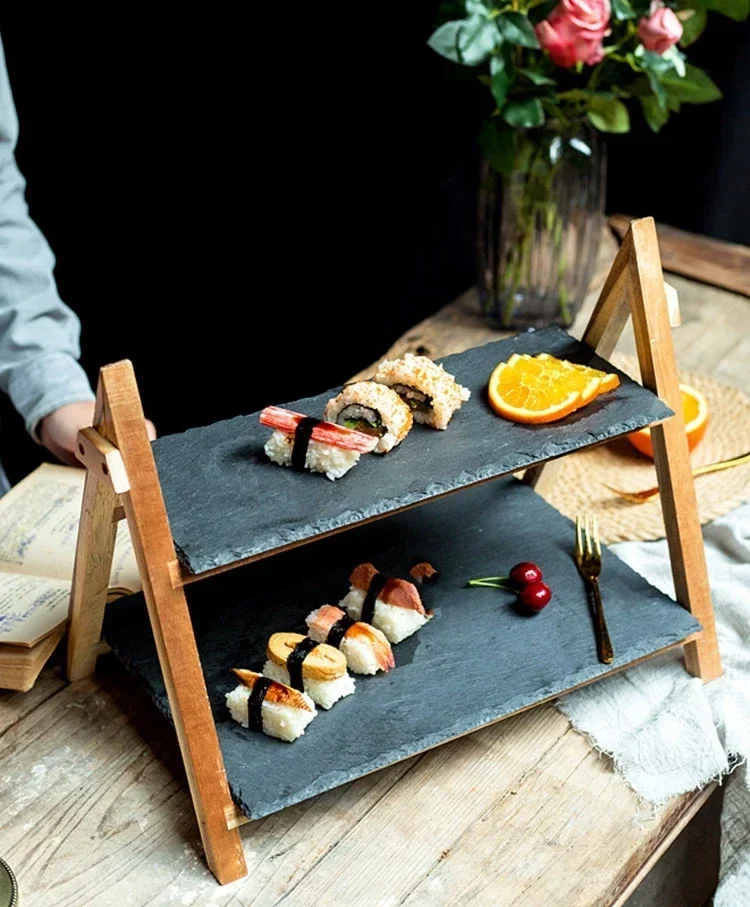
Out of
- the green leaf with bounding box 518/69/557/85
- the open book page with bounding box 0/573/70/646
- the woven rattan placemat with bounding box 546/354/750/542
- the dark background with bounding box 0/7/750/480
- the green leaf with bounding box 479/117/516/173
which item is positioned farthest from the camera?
the dark background with bounding box 0/7/750/480

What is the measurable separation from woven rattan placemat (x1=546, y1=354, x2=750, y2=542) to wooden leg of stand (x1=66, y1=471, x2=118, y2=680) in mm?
693

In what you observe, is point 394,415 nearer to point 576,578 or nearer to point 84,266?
point 576,578

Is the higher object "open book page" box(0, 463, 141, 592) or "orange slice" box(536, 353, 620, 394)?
"orange slice" box(536, 353, 620, 394)

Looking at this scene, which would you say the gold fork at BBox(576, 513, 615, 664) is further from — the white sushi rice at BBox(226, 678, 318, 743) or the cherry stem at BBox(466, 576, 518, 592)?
the white sushi rice at BBox(226, 678, 318, 743)

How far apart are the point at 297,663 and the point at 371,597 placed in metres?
0.14

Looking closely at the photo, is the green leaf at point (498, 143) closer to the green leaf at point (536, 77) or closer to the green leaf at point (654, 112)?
the green leaf at point (536, 77)

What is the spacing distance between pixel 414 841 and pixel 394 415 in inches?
16.8

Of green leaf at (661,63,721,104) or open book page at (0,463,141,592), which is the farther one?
green leaf at (661,63,721,104)

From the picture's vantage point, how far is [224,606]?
52.7 inches

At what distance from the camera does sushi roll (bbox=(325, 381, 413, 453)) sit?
1155 millimetres

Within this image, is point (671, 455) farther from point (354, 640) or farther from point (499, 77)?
point (499, 77)

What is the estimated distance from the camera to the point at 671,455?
125 cm

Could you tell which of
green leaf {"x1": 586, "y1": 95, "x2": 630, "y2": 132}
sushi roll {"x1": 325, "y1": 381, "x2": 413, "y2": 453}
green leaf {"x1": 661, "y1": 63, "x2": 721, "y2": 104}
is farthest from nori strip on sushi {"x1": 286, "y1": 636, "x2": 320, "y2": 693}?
green leaf {"x1": 661, "y1": 63, "x2": 721, "y2": 104}

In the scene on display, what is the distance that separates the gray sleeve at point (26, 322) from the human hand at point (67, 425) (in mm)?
12
